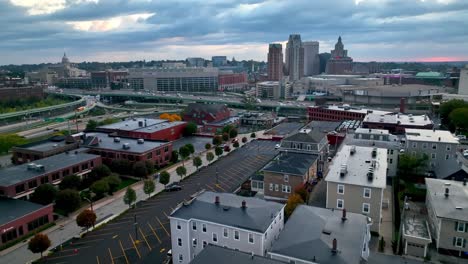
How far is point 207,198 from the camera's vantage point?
103ft

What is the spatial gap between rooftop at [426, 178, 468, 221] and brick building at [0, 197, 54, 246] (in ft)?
129

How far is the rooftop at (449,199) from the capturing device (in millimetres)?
29411

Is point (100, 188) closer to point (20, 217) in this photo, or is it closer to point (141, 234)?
point (20, 217)

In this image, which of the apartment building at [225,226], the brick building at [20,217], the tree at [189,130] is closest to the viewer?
the apartment building at [225,226]

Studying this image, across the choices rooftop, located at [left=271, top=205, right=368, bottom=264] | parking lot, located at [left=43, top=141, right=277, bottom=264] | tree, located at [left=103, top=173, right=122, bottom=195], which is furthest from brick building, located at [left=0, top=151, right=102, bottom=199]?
rooftop, located at [left=271, top=205, right=368, bottom=264]

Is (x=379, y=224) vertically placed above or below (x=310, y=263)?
below

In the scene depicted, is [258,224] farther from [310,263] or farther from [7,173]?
[7,173]

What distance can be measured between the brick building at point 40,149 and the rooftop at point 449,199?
2107 inches

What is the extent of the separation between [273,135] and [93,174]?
4309 centimetres

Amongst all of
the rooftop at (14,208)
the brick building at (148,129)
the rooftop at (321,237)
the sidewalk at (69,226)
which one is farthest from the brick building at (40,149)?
the rooftop at (321,237)

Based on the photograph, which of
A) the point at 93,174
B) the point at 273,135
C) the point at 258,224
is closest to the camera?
the point at 258,224

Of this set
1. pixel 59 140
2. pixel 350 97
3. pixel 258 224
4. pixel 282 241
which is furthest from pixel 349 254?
pixel 350 97

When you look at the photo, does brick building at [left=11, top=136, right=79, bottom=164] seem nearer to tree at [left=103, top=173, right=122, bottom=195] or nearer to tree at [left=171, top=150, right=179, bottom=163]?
tree at [left=103, top=173, right=122, bottom=195]

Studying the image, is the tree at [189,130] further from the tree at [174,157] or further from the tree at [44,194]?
the tree at [44,194]
